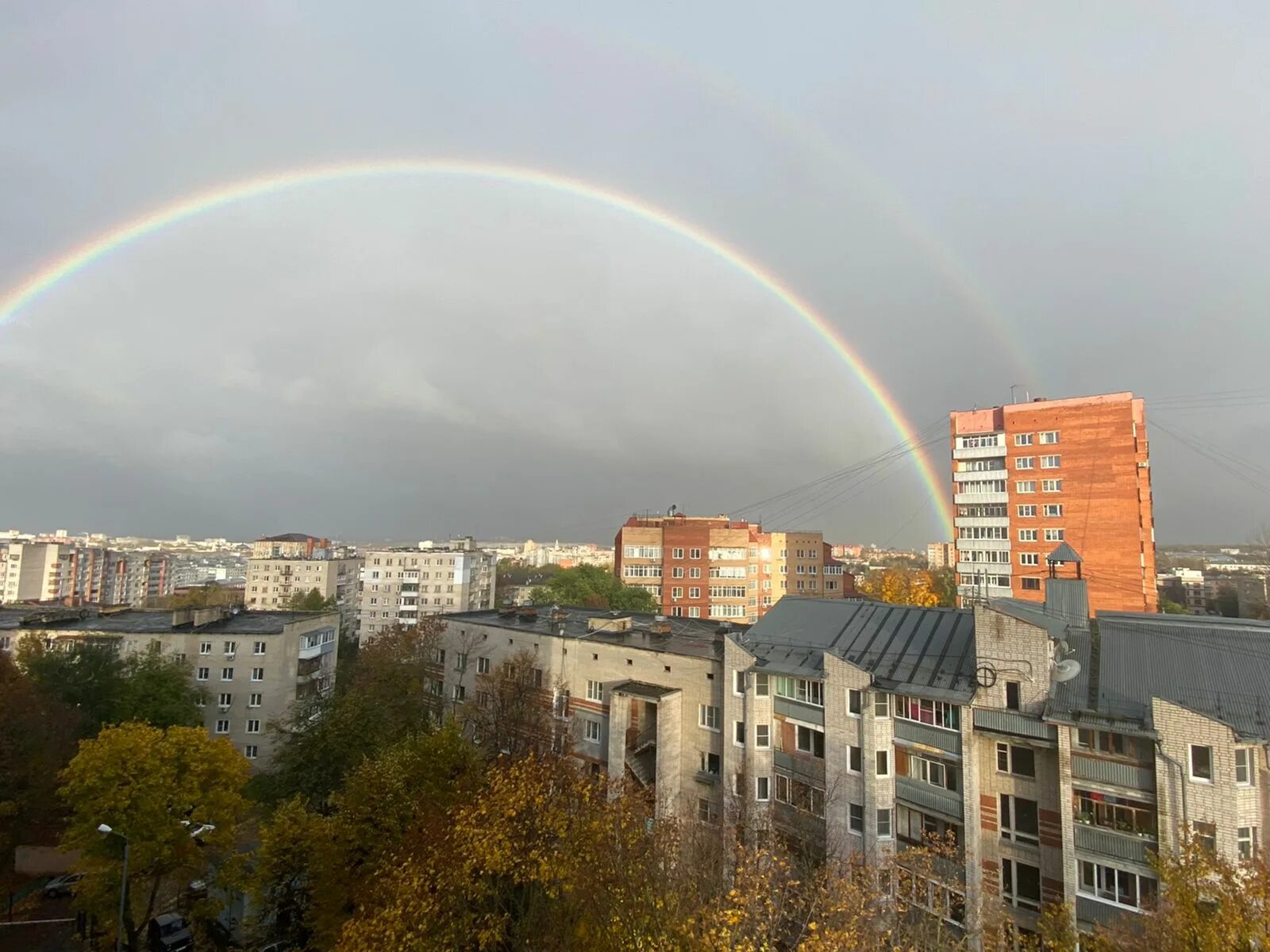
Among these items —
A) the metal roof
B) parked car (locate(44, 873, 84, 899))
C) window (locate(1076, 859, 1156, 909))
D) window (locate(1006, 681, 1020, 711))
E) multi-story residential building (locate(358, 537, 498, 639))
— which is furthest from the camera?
multi-story residential building (locate(358, 537, 498, 639))

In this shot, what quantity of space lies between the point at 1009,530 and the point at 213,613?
6751 centimetres

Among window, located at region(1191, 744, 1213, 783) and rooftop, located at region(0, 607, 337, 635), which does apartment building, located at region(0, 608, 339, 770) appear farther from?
window, located at region(1191, 744, 1213, 783)

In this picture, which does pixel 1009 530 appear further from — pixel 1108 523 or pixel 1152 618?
pixel 1152 618

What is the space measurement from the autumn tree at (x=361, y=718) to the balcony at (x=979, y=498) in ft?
162

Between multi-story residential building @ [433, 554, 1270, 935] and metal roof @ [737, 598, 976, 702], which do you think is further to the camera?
metal roof @ [737, 598, 976, 702]

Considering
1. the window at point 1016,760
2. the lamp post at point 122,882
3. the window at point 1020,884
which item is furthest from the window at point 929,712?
the lamp post at point 122,882

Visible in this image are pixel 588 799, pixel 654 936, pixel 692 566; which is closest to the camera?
pixel 654 936

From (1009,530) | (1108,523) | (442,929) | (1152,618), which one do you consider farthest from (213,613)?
(1108,523)

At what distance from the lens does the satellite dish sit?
18.9m

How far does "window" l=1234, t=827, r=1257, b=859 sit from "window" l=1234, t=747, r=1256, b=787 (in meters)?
1.03

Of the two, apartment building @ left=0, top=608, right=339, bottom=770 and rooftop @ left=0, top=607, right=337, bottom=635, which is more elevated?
rooftop @ left=0, top=607, right=337, bottom=635

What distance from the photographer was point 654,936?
36.4 feet

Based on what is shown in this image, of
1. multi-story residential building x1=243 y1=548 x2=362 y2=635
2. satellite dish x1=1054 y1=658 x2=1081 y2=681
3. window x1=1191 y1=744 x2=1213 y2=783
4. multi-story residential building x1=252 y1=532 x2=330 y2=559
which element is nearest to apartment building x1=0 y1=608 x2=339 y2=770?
satellite dish x1=1054 y1=658 x2=1081 y2=681

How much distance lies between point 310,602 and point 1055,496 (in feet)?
291
